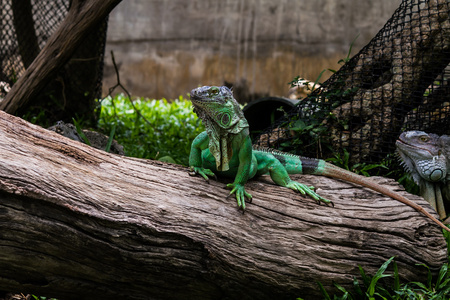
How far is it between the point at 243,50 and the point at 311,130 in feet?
25.6

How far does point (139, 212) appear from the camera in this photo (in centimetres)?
268

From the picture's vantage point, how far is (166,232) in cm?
268

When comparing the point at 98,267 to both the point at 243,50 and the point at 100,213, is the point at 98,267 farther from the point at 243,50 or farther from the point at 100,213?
the point at 243,50

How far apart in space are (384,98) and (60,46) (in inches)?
122

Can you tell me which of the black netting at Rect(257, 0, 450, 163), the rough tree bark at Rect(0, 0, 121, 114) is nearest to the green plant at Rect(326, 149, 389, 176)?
the black netting at Rect(257, 0, 450, 163)

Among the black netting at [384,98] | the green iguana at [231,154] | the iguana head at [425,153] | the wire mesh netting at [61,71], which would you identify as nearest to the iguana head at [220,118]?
the green iguana at [231,154]

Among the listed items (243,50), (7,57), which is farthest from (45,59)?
(243,50)

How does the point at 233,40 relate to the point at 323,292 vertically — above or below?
above

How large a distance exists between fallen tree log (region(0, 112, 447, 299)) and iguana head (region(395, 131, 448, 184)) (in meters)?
1.01

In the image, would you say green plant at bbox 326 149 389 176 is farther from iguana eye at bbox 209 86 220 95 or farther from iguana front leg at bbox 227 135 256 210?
iguana eye at bbox 209 86 220 95

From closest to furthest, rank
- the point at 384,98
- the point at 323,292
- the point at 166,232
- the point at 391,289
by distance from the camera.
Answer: the point at 166,232
the point at 323,292
the point at 391,289
the point at 384,98

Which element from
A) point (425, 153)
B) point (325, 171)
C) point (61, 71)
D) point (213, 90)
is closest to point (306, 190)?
point (325, 171)

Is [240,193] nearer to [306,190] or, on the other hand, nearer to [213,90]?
[306,190]

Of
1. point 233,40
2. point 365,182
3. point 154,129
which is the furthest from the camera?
point 233,40
